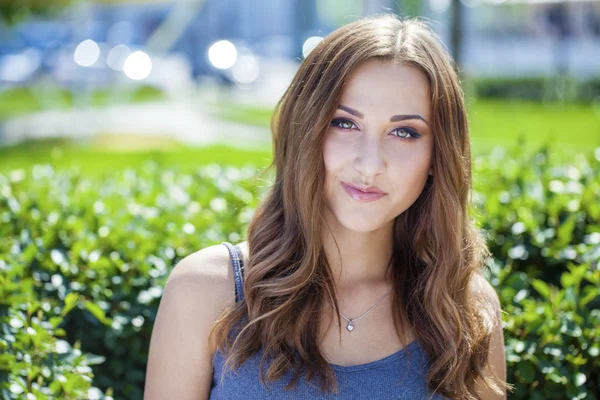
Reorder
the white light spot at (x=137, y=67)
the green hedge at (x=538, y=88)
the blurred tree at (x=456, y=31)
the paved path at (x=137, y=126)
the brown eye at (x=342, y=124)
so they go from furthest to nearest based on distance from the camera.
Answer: the green hedge at (x=538, y=88), the white light spot at (x=137, y=67), the paved path at (x=137, y=126), the blurred tree at (x=456, y=31), the brown eye at (x=342, y=124)

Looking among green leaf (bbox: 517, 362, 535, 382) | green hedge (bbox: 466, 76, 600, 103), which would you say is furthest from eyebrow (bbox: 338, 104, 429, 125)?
green hedge (bbox: 466, 76, 600, 103)

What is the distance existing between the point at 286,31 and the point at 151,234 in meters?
26.7

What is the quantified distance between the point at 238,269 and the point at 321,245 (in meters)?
0.24

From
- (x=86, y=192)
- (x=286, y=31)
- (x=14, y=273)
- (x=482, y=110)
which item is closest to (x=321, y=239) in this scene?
(x=14, y=273)

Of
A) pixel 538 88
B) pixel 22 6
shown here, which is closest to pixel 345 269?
pixel 22 6

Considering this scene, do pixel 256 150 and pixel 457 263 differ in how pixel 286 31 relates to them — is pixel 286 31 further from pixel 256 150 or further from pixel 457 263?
pixel 457 263

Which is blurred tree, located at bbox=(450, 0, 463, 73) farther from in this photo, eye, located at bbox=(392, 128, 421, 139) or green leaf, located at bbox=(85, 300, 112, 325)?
green leaf, located at bbox=(85, 300, 112, 325)

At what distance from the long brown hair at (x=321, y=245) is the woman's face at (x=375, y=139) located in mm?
31

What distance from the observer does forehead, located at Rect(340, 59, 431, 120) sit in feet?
6.85

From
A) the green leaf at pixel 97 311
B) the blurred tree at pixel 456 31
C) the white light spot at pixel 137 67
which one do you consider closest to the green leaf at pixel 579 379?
the green leaf at pixel 97 311

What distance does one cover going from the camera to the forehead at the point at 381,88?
2.09m

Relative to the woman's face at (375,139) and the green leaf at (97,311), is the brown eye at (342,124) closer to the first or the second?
the woman's face at (375,139)

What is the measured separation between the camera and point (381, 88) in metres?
2.09

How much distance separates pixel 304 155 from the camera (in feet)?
6.90
